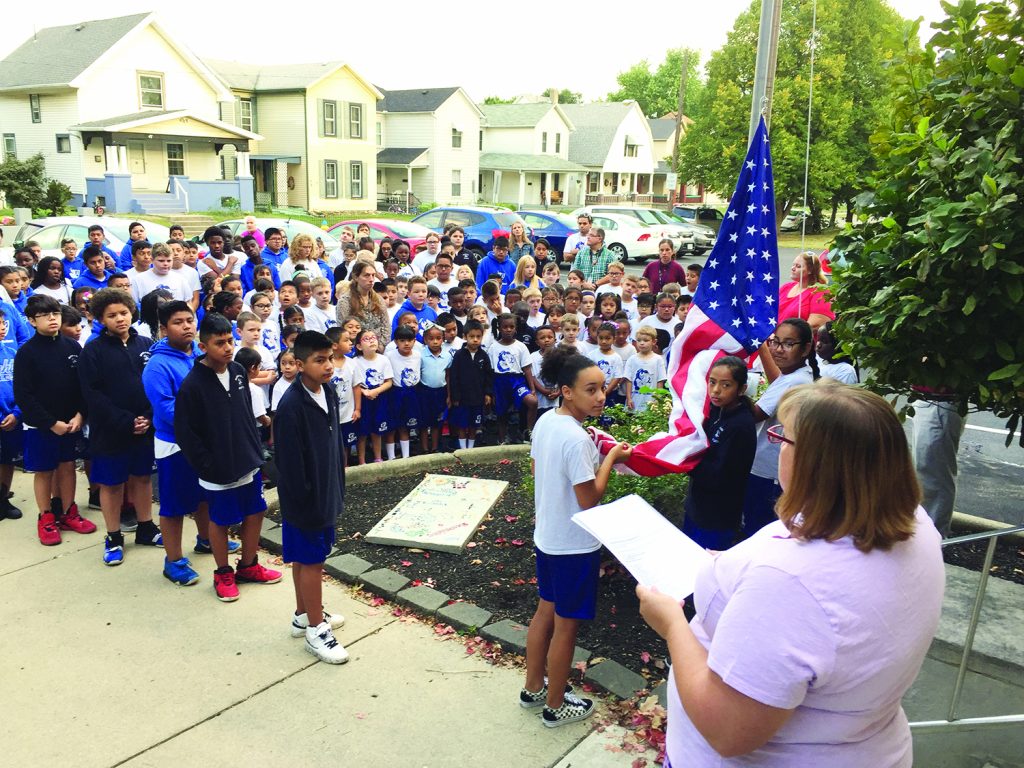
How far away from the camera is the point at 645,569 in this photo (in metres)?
2.35

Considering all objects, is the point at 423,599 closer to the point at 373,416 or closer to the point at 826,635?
the point at 373,416

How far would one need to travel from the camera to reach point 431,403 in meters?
7.96

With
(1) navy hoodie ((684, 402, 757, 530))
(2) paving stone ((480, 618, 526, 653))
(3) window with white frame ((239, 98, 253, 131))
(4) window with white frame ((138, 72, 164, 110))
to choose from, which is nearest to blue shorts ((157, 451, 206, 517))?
(2) paving stone ((480, 618, 526, 653))

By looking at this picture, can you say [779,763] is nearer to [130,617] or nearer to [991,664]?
[991,664]

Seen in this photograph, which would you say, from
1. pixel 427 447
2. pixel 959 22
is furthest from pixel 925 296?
pixel 427 447

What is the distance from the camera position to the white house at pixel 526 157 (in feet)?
168

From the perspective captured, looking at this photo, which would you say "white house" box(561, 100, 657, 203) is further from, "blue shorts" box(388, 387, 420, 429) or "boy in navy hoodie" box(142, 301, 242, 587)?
"boy in navy hoodie" box(142, 301, 242, 587)

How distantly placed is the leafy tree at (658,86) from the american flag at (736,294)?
292ft

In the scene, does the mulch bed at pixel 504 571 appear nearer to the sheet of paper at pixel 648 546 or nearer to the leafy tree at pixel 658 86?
the sheet of paper at pixel 648 546

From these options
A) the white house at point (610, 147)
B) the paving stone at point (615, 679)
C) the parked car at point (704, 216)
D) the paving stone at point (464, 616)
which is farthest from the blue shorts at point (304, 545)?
the white house at point (610, 147)

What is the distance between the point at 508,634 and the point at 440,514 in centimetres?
167

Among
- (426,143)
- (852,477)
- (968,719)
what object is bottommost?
(968,719)

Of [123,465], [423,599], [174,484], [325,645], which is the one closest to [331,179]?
[123,465]

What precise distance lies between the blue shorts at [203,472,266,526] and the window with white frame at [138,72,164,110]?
1360 inches
